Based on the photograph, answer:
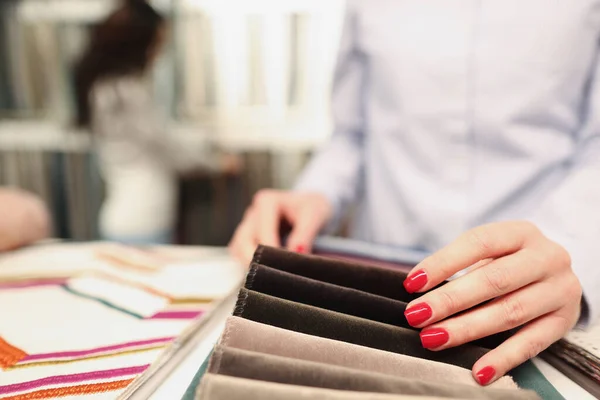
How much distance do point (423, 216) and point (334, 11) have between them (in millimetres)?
1024

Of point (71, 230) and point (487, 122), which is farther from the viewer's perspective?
point (71, 230)

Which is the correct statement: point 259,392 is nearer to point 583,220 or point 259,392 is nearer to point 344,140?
point 583,220

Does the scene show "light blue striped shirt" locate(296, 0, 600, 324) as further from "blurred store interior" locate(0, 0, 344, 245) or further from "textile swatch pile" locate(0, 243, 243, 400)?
"blurred store interior" locate(0, 0, 344, 245)

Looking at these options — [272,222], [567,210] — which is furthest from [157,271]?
[567,210]

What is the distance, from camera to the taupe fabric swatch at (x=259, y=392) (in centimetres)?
22

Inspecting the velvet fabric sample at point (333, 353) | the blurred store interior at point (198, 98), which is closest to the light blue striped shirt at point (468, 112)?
the velvet fabric sample at point (333, 353)

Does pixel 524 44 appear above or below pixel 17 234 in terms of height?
above

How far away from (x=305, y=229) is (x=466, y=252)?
0.23 m

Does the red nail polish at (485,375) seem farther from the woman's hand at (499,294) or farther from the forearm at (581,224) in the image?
the forearm at (581,224)

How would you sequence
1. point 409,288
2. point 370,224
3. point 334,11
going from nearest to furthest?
point 409,288, point 370,224, point 334,11

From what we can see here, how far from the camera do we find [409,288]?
317mm

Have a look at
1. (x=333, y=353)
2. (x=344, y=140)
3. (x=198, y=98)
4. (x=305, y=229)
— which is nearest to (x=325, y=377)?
(x=333, y=353)

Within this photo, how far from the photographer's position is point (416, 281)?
31 centimetres

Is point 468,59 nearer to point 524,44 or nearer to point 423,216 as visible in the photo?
point 524,44
